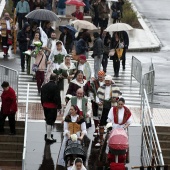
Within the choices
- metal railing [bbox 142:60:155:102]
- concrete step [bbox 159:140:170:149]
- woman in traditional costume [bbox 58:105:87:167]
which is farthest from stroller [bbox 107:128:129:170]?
metal railing [bbox 142:60:155:102]

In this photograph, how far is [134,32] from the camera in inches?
1714

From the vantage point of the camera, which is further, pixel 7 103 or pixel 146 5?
pixel 146 5

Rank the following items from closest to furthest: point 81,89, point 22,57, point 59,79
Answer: point 81,89 → point 59,79 → point 22,57

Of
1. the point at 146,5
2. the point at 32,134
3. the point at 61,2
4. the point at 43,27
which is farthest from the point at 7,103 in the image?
the point at 146,5

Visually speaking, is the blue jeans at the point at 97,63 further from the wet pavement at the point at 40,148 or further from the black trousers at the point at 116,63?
the wet pavement at the point at 40,148

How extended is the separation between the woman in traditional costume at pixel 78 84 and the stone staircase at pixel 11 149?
1861 millimetres

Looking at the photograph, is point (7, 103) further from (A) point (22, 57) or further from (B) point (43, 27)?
(B) point (43, 27)

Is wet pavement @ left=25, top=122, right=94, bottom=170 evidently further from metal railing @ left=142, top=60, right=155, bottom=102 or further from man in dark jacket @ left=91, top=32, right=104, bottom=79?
man in dark jacket @ left=91, top=32, right=104, bottom=79

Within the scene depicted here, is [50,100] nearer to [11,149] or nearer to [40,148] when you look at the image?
[40,148]

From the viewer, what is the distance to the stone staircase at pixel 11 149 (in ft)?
79.8

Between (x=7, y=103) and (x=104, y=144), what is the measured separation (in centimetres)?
349

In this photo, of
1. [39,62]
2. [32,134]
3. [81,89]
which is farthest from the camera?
[39,62]

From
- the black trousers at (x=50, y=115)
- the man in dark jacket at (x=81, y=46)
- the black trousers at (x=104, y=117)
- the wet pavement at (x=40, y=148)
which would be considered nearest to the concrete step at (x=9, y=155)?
the wet pavement at (x=40, y=148)

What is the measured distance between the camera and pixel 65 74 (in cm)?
2636
